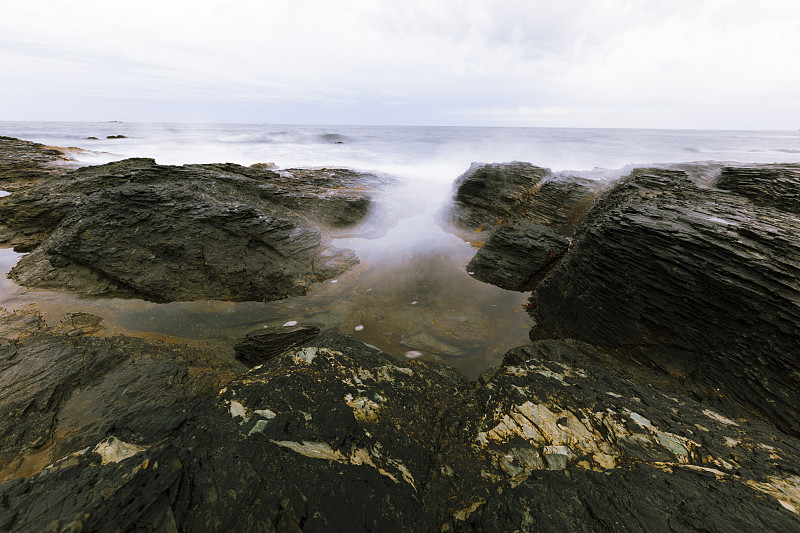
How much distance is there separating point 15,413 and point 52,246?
533cm

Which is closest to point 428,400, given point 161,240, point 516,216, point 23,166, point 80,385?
point 80,385

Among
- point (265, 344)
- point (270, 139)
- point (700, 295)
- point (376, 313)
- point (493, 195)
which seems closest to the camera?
point (700, 295)

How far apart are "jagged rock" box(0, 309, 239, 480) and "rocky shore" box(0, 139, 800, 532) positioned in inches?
0.9

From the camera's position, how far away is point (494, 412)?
3039mm

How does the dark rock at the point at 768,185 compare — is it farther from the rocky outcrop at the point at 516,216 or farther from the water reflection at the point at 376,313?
the water reflection at the point at 376,313

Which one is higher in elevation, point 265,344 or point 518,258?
point 518,258

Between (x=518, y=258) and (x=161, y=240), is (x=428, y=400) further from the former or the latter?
(x=161, y=240)

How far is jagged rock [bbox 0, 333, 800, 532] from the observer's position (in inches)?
72.2

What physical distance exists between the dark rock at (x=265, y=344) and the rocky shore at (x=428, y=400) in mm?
32

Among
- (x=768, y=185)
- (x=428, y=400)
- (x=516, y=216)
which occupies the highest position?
(x=768, y=185)

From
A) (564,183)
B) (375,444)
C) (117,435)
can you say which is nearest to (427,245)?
(564,183)

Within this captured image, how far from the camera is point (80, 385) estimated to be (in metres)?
3.49

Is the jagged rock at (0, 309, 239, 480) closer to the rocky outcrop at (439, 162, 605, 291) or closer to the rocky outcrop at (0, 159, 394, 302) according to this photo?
the rocky outcrop at (0, 159, 394, 302)

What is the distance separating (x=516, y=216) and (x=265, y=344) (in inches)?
404
